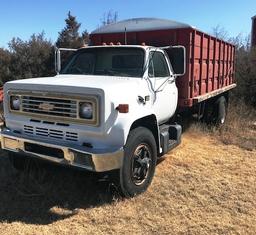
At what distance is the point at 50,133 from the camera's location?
215 inches

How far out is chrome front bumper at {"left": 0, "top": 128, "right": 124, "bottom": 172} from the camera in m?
5.01

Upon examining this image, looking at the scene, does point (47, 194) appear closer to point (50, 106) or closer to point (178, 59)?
point (50, 106)

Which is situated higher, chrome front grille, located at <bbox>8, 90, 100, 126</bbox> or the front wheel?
chrome front grille, located at <bbox>8, 90, 100, 126</bbox>

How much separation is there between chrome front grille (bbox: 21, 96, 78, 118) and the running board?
1.73 m

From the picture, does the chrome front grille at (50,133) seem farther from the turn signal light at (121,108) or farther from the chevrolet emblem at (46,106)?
the turn signal light at (121,108)

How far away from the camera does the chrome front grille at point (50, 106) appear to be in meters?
5.27

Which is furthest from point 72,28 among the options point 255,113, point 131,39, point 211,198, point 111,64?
point 211,198

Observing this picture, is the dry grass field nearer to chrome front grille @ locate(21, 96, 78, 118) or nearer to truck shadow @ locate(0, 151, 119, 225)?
truck shadow @ locate(0, 151, 119, 225)

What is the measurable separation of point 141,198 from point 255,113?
922cm

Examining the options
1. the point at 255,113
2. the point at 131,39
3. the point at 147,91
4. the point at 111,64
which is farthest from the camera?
the point at 255,113

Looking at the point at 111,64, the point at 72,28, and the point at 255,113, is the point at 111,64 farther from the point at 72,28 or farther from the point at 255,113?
the point at 72,28

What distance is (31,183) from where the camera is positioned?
20.3 feet

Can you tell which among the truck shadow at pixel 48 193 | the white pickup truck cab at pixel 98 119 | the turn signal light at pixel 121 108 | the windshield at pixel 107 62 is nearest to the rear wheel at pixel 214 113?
the white pickup truck cab at pixel 98 119

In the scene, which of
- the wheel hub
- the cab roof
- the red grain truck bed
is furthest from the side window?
the wheel hub
